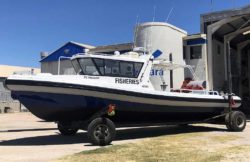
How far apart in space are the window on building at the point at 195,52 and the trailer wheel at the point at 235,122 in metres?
13.4

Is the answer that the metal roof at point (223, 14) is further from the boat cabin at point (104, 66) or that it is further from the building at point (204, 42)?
the boat cabin at point (104, 66)

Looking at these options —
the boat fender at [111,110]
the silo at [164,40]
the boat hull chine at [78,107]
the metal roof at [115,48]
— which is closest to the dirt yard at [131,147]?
the boat hull chine at [78,107]

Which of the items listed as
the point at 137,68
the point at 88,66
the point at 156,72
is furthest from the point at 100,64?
the point at 156,72

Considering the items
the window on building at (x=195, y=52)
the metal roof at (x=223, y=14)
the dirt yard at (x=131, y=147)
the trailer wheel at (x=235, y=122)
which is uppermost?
the metal roof at (x=223, y=14)

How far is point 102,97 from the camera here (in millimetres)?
11961

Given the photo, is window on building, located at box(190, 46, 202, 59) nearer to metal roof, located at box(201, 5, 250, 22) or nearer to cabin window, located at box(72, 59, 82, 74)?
metal roof, located at box(201, 5, 250, 22)

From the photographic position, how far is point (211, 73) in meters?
26.0

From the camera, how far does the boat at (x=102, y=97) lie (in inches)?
446

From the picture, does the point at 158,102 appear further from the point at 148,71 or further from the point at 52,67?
the point at 52,67

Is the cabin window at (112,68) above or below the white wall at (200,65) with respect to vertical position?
below

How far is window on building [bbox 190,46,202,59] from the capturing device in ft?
93.5

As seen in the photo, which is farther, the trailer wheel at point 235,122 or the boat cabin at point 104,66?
the trailer wheel at point 235,122

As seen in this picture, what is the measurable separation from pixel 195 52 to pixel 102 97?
17.9 m

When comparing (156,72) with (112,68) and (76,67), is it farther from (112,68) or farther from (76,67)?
(76,67)
